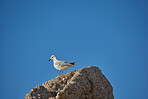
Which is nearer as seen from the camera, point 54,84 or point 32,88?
point 32,88

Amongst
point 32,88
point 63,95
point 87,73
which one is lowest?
point 63,95

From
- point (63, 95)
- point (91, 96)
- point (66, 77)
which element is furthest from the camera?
point (66, 77)

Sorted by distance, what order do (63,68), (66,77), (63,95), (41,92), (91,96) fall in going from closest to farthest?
(63,95) → (41,92) → (91,96) → (66,77) → (63,68)

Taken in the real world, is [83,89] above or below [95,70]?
below

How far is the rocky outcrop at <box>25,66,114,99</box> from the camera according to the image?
9.35 m

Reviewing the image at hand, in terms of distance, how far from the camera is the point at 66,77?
1127 cm

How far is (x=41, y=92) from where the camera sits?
960 centimetres

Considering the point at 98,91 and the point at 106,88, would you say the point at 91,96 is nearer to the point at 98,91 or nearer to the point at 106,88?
the point at 98,91

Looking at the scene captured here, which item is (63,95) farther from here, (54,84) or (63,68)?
(63,68)

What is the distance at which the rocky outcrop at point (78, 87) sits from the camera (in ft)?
30.7

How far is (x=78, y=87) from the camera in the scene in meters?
9.78

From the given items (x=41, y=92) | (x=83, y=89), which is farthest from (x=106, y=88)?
(x=41, y=92)

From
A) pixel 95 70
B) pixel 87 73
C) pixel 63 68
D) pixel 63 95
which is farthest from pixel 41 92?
pixel 63 68

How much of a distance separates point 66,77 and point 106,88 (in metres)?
2.49
